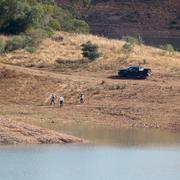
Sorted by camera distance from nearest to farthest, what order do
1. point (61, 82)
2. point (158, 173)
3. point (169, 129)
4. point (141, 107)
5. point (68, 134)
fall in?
point (158, 173) → point (68, 134) → point (169, 129) → point (141, 107) → point (61, 82)

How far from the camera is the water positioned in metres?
38.3

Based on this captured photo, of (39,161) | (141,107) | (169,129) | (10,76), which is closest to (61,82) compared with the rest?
(10,76)

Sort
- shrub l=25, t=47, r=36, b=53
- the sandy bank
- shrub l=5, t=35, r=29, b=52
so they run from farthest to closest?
shrub l=5, t=35, r=29, b=52 < shrub l=25, t=47, r=36, b=53 < the sandy bank

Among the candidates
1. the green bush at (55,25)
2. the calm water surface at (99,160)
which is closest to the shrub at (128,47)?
the green bush at (55,25)

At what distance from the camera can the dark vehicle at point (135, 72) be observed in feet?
218

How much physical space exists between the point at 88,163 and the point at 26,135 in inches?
222

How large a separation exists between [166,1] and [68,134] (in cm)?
10078

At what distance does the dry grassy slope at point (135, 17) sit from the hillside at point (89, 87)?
→ 58.7 metres

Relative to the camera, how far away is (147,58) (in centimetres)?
7269

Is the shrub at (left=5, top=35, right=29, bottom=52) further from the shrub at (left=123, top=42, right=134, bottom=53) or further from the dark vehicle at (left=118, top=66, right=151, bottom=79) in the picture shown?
the dark vehicle at (left=118, top=66, right=151, bottom=79)

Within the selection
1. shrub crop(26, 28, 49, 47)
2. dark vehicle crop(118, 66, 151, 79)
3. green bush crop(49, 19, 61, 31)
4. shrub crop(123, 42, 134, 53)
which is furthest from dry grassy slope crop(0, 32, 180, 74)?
green bush crop(49, 19, 61, 31)

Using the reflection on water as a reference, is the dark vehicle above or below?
below

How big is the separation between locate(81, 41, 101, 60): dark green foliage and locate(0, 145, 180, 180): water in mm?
25104

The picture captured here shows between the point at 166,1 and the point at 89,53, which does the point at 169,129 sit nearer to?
the point at 89,53
